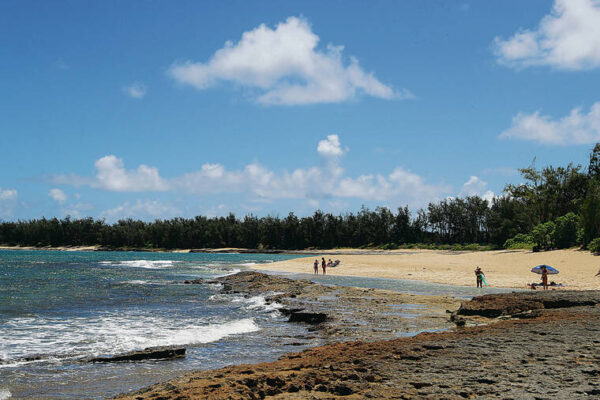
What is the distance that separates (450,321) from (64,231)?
198815 millimetres

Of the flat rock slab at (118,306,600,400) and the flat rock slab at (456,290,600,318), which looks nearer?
the flat rock slab at (118,306,600,400)

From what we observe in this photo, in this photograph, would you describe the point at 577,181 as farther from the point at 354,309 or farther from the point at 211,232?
the point at 211,232

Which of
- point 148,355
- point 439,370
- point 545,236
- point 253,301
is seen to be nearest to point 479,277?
point 253,301

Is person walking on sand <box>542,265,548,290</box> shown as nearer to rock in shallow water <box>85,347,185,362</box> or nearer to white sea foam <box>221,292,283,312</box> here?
white sea foam <box>221,292,283,312</box>

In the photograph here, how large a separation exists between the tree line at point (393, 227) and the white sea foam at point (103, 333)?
142 feet

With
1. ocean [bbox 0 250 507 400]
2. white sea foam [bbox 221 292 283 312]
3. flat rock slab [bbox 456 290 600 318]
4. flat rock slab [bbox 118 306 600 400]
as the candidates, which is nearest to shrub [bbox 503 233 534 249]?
ocean [bbox 0 250 507 400]

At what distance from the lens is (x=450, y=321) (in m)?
16.9

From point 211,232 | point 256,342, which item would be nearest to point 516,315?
point 256,342

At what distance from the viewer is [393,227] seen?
141 m

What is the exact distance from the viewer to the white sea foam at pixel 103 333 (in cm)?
1464

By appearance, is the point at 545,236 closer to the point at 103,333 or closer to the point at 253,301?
the point at 253,301

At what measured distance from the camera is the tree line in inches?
2269

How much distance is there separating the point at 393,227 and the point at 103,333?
129m

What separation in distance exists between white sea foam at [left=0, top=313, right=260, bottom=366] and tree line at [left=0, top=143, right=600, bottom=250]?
43139 mm
